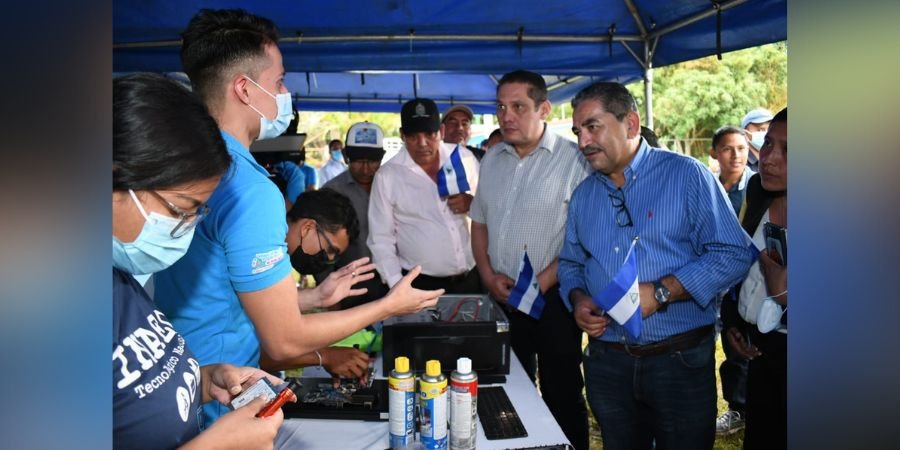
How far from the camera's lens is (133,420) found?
3.31ft

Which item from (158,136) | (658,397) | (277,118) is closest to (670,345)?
(658,397)

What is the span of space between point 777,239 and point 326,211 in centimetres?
168

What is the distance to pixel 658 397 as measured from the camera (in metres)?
2.39

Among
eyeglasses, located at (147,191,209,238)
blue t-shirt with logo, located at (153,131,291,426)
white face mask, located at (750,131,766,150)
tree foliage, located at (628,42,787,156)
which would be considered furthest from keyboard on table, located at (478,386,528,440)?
tree foliage, located at (628,42,787,156)

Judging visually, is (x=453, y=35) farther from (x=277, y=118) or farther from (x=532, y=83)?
(x=277, y=118)

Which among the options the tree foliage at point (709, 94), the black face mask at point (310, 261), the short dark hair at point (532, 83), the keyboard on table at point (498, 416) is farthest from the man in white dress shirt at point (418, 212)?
the tree foliage at point (709, 94)

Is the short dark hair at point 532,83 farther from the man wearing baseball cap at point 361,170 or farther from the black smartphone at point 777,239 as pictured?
the man wearing baseball cap at point 361,170

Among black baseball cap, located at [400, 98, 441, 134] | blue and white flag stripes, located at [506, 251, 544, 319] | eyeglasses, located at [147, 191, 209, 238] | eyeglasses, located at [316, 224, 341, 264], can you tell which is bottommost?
blue and white flag stripes, located at [506, 251, 544, 319]

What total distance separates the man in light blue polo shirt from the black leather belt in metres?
1.01

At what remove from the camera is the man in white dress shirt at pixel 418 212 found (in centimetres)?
360

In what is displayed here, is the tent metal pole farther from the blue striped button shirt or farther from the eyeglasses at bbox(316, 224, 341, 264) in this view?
the eyeglasses at bbox(316, 224, 341, 264)

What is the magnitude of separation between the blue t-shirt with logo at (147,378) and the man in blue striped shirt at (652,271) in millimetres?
1637

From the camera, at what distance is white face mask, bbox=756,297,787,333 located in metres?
2.07
